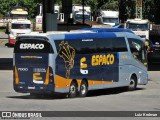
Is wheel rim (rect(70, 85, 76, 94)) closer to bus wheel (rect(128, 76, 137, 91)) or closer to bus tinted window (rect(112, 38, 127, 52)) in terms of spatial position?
bus tinted window (rect(112, 38, 127, 52))

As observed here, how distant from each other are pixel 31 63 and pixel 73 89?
2092mm

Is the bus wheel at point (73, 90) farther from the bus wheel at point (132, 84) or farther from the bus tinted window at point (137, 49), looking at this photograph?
the bus wheel at point (132, 84)

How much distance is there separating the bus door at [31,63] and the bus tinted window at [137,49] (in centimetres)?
630

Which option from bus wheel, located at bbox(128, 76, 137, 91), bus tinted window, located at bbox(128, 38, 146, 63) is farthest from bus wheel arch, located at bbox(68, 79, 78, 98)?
bus wheel, located at bbox(128, 76, 137, 91)

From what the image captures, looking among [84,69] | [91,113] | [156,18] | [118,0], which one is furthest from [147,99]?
[118,0]

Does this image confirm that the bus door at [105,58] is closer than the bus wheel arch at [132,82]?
Yes

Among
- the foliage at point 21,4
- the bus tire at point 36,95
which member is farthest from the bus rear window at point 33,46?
the foliage at point 21,4

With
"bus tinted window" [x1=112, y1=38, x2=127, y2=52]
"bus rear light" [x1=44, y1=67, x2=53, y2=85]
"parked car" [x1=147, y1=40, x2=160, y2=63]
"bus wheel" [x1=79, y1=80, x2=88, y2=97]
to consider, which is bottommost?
"parked car" [x1=147, y1=40, x2=160, y2=63]

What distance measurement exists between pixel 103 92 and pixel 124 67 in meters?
1.49

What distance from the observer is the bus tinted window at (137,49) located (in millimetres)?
32031

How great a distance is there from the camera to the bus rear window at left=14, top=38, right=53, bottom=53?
26.5 meters

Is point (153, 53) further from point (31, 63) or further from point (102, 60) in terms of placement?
point (31, 63)

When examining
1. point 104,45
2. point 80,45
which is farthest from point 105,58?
point 80,45

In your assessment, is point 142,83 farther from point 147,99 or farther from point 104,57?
point 147,99
